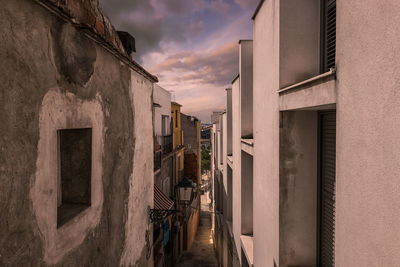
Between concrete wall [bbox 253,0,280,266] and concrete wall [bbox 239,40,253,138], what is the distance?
1672 mm

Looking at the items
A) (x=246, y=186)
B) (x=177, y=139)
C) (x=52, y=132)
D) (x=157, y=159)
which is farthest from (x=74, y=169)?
(x=177, y=139)

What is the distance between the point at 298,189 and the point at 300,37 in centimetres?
252

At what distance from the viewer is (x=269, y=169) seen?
427 cm

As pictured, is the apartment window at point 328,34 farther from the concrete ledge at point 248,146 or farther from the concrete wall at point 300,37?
the concrete ledge at point 248,146

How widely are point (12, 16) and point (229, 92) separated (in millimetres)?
9973

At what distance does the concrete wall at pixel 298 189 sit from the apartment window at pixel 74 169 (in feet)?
9.65

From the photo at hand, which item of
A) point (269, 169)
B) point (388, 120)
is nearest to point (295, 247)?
point (269, 169)

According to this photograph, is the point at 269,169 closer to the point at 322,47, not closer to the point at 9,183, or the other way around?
the point at 322,47

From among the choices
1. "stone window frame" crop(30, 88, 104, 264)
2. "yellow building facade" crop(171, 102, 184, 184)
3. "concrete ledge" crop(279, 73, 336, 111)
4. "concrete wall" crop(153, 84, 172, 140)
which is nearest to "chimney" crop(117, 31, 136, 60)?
"stone window frame" crop(30, 88, 104, 264)

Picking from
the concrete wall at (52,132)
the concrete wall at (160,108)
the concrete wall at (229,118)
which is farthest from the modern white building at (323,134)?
the concrete wall at (160,108)

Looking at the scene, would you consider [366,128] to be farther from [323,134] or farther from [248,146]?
[248,146]

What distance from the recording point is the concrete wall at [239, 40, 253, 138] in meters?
6.98

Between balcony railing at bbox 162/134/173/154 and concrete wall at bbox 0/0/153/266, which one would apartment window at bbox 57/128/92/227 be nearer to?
concrete wall at bbox 0/0/153/266

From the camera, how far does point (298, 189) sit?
372 cm
